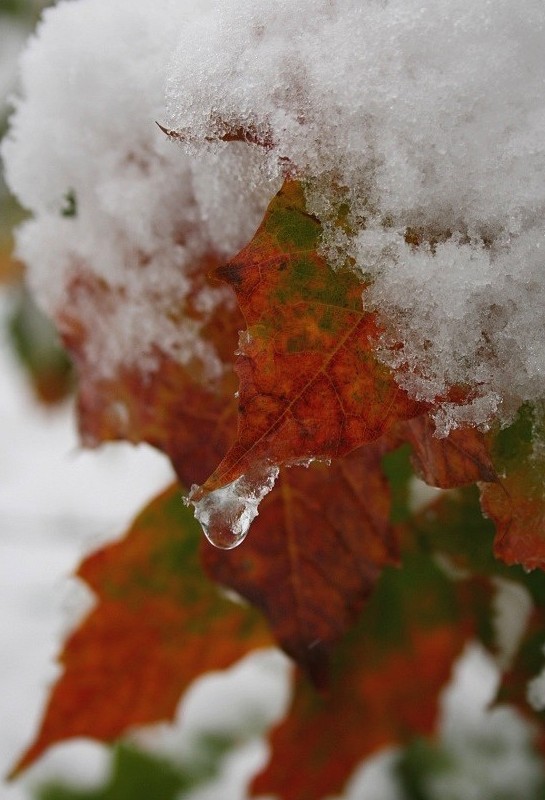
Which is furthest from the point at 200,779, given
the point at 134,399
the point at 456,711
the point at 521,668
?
the point at 134,399

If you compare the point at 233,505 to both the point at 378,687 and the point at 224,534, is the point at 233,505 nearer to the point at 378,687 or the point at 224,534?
the point at 224,534

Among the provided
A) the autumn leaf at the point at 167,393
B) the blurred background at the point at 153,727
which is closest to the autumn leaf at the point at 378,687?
the blurred background at the point at 153,727

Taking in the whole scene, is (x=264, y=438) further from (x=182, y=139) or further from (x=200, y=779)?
(x=200, y=779)

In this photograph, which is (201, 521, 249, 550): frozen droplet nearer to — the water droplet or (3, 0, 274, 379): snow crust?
the water droplet

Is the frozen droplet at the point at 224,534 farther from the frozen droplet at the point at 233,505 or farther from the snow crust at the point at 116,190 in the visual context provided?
the snow crust at the point at 116,190

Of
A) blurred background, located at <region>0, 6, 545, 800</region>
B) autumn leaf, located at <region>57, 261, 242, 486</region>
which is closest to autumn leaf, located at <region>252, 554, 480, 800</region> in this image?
blurred background, located at <region>0, 6, 545, 800</region>

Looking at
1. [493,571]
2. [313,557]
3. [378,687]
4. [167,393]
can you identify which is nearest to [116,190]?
[167,393]
